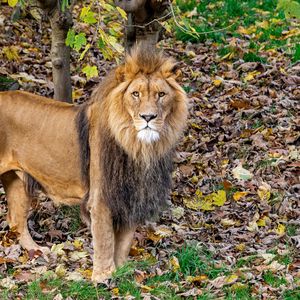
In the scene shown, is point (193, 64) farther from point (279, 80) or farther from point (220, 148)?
point (220, 148)

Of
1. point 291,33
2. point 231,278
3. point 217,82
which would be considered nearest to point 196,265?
point 231,278

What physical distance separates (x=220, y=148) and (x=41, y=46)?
12.2 ft

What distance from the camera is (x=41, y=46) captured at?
11344 mm

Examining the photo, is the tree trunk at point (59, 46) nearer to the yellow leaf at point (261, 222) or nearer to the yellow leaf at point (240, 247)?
the yellow leaf at point (261, 222)

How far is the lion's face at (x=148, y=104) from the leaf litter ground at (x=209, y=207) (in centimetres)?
109

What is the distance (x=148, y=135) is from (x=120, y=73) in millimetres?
548

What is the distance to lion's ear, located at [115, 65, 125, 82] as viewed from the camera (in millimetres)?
5965

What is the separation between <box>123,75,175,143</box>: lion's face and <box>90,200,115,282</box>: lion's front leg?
704mm

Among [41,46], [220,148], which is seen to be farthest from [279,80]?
[41,46]

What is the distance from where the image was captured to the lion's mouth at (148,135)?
575 cm

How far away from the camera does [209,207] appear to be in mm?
7664

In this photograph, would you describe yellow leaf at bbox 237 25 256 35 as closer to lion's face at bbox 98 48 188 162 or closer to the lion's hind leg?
the lion's hind leg

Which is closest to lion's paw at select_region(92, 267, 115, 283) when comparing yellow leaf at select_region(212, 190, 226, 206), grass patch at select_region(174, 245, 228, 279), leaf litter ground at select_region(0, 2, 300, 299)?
leaf litter ground at select_region(0, 2, 300, 299)

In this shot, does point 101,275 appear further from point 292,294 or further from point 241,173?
point 241,173
